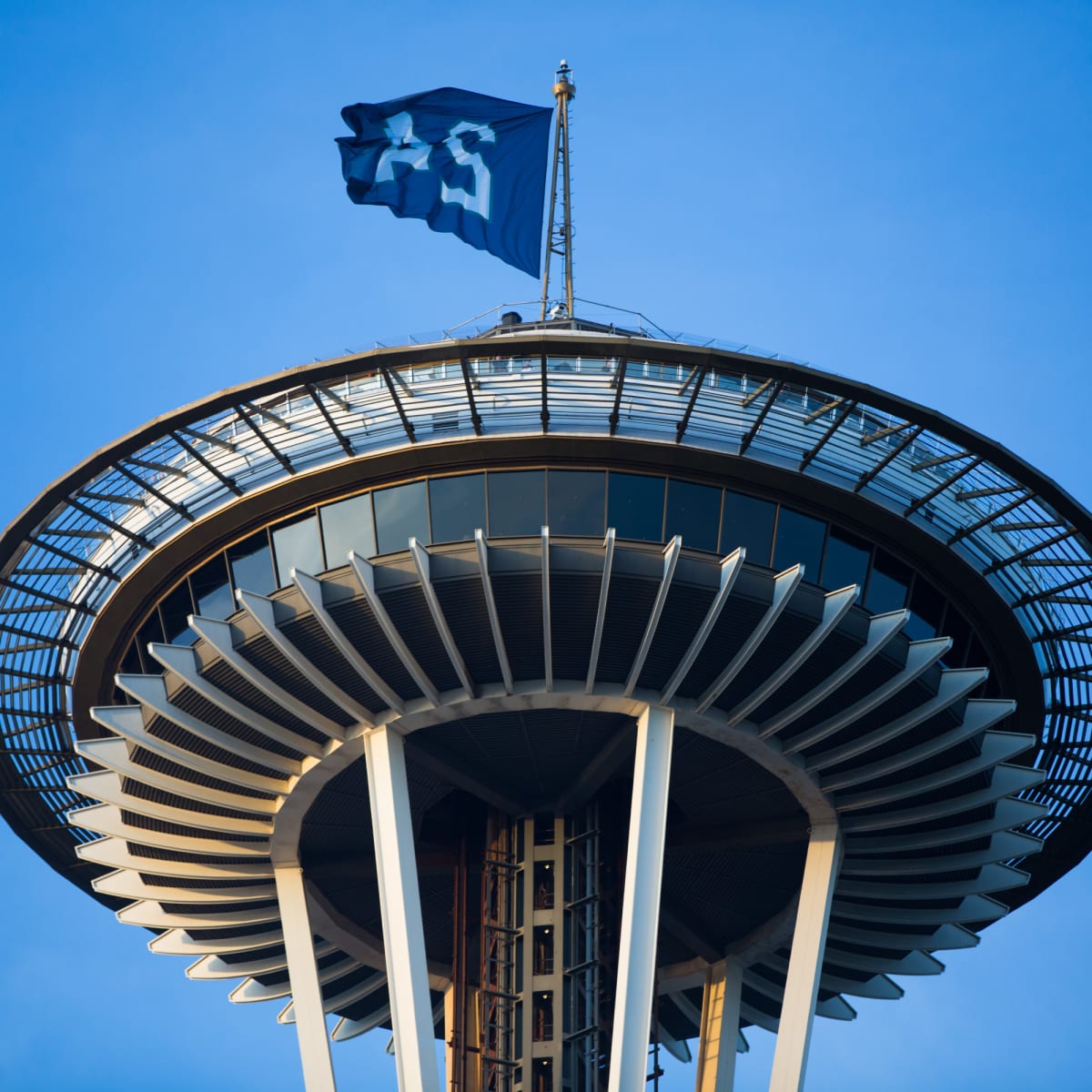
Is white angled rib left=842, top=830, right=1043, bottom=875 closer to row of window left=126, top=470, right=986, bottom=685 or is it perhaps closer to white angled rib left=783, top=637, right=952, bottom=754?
white angled rib left=783, top=637, right=952, bottom=754

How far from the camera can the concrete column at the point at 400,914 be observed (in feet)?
134

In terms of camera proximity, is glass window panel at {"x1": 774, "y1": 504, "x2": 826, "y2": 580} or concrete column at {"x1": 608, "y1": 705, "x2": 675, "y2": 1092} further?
glass window panel at {"x1": 774, "y1": 504, "x2": 826, "y2": 580}

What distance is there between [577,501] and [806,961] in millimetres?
12718

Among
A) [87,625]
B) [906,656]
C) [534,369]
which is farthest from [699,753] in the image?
[87,625]

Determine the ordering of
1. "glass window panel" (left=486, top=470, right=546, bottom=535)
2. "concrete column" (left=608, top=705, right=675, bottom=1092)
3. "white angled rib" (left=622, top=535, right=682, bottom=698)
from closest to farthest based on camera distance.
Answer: "white angled rib" (left=622, top=535, right=682, bottom=698)
"concrete column" (left=608, top=705, right=675, bottom=1092)
"glass window panel" (left=486, top=470, right=546, bottom=535)

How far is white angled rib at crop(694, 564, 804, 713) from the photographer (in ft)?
129

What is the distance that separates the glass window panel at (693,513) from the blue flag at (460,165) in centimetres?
866

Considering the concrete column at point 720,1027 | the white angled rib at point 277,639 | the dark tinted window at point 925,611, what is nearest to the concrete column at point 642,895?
the dark tinted window at point 925,611

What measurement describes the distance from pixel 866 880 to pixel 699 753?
6.80 m

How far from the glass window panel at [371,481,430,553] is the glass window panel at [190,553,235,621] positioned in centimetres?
399

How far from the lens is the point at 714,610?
3950cm

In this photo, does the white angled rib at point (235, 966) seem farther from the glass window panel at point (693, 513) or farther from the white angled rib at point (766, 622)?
the glass window panel at point (693, 513)

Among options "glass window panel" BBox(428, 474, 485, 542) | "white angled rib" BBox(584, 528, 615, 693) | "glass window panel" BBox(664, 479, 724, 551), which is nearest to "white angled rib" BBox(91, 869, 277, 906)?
"white angled rib" BBox(584, 528, 615, 693)

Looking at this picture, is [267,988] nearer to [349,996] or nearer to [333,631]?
[349,996]
